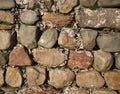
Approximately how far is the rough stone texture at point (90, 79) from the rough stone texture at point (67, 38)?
0.22 m

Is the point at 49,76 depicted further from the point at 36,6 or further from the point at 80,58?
the point at 36,6

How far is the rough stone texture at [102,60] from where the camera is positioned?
2232mm

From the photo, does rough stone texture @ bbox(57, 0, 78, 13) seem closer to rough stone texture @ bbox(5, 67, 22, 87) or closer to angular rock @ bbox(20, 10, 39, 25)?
angular rock @ bbox(20, 10, 39, 25)

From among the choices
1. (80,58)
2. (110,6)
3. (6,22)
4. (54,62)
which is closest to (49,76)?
(54,62)

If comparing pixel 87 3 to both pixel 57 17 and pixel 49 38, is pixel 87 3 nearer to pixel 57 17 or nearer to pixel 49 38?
pixel 57 17

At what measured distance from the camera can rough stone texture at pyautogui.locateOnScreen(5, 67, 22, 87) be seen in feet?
7.75

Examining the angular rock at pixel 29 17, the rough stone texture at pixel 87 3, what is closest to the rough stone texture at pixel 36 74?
the angular rock at pixel 29 17

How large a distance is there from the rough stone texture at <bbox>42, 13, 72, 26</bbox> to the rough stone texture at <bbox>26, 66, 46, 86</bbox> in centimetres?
35

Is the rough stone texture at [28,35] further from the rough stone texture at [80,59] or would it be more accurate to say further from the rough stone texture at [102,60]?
the rough stone texture at [102,60]

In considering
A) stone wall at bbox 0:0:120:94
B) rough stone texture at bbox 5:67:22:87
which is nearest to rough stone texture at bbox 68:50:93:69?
stone wall at bbox 0:0:120:94

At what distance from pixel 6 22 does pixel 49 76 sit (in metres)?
0.49

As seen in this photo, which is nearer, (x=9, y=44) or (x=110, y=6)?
(x=110, y=6)

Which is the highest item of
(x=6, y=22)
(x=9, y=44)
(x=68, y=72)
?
(x=6, y=22)

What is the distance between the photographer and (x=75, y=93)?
7.68 feet
